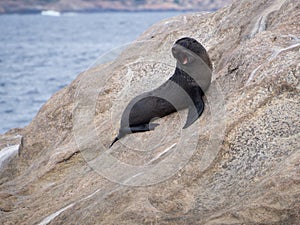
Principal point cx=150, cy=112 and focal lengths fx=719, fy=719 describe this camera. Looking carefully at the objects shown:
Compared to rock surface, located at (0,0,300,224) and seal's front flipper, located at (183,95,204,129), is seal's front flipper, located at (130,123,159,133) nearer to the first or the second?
rock surface, located at (0,0,300,224)

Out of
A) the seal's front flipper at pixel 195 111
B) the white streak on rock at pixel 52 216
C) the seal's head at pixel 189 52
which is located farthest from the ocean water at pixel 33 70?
the white streak on rock at pixel 52 216

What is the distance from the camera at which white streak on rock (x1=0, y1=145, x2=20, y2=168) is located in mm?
11148

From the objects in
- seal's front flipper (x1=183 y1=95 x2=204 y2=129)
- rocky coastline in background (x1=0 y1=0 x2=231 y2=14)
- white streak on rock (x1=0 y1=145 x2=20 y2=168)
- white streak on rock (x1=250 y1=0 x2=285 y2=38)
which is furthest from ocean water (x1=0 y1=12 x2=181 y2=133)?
rocky coastline in background (x1=0 y1=0 x2=231 y2=14)

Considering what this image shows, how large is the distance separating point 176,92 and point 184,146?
167cm

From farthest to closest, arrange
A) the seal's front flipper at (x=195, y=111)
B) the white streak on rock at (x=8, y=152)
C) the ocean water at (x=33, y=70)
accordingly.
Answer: the ocean water at (x=33, y=70), the white streak on rock at (x=8, y=152), the seal's front flipper at (x=195, y=111)

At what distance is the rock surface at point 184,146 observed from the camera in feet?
23.7

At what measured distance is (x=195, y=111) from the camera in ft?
29.3

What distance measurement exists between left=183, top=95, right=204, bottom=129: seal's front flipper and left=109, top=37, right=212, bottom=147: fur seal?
0.09 meters

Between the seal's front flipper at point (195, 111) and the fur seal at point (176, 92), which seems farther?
the fur seal at point (176, 92)

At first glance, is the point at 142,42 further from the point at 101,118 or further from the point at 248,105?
the point at 248,105

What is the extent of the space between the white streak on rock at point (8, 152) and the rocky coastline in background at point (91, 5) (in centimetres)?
11005

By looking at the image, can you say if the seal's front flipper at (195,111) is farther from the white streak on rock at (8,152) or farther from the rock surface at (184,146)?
the white streak on rock at (8,152)

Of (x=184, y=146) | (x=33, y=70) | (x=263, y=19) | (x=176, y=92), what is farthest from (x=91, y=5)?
(x=184, y=146)

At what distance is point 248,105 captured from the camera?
7.83 metres
